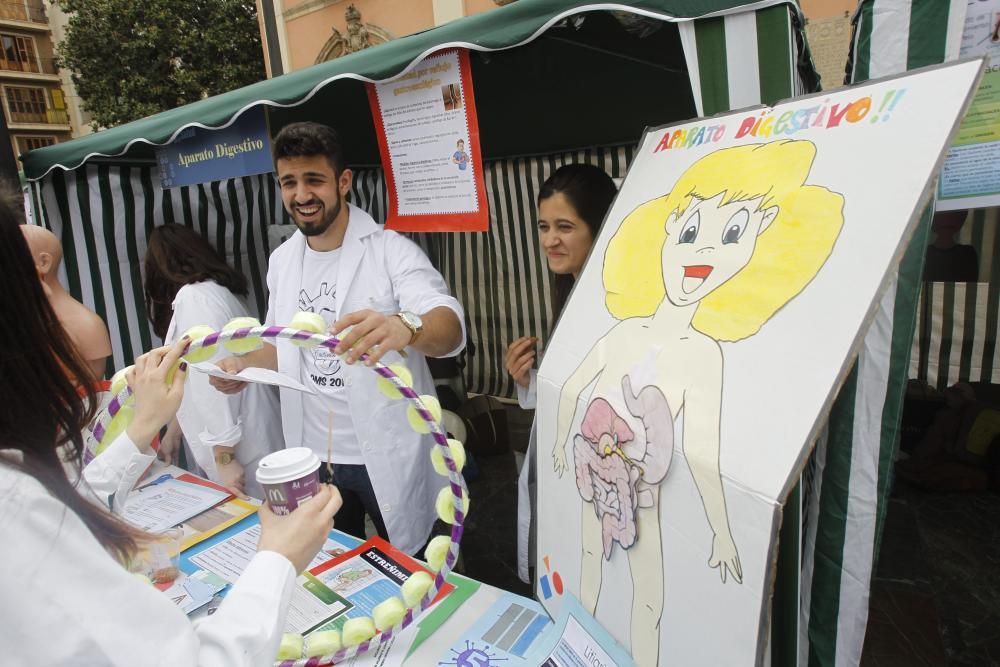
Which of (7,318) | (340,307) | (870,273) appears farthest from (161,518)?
(870,273)

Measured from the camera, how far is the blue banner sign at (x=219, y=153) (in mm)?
2441

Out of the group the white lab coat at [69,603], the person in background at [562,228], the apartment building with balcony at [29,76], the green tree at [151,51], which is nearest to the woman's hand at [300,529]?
the white lab coat at [69,603]

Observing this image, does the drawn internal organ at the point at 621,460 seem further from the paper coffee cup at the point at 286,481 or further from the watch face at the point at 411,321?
the watch face at the point at 411,321

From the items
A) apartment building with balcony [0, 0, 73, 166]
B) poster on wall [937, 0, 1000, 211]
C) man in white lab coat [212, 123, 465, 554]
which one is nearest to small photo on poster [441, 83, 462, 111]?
man in white lab coat [212, 123, 465, 554]

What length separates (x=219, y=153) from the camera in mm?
2609

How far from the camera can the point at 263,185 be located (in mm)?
3699

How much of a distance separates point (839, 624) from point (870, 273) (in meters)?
0.86

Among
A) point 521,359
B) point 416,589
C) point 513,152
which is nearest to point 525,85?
point 513,152

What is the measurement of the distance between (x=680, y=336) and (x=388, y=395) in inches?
27.6

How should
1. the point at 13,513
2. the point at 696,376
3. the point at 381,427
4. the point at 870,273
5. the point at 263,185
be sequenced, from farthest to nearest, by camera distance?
the point at 263,185 → the point at 381,427 → the point at 696,376 → the point at 870,273 → the point at 13,513

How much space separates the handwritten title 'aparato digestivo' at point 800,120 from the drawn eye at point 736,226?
183 mm

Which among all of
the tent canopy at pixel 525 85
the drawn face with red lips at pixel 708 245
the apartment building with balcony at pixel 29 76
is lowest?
the drawn face with red lips at pixel 708 245

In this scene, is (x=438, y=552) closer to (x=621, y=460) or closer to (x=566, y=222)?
(x=621, y=460)

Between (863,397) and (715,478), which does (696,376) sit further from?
(863,397)
